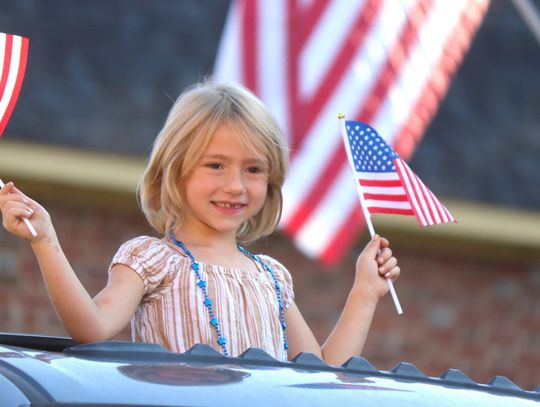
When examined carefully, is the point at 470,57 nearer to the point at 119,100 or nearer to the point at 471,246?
the point at 471,246

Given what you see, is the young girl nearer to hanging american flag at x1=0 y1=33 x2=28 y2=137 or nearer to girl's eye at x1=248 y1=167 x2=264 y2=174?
girl's eye at x1=248 y1=167 x2=264 y2=174

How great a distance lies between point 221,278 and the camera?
3.43 metres

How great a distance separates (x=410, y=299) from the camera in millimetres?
9969

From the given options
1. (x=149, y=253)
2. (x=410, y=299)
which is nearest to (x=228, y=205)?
(x=149, y=253)

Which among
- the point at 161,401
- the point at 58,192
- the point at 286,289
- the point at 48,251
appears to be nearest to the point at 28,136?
the point at 58,192

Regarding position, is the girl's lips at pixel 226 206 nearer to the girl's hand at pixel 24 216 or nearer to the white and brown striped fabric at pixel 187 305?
the white and brown striped fabric at pixel 187 305

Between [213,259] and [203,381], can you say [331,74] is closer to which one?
[213,259]

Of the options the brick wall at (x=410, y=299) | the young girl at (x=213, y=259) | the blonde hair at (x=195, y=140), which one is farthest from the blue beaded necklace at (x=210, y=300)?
the brick wall at (x=410, y=299)

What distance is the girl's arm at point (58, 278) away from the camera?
299cm

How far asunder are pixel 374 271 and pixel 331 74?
4286 millimetres

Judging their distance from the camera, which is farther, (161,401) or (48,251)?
(48,251)

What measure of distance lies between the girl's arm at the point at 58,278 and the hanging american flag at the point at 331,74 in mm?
4417

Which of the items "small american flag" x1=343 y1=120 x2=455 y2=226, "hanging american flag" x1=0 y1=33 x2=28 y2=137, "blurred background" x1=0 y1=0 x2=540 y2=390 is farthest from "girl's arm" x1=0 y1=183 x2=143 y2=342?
"blurred background" x1=0 y1=0 x2=540 y2=390

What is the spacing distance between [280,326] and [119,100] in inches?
235
